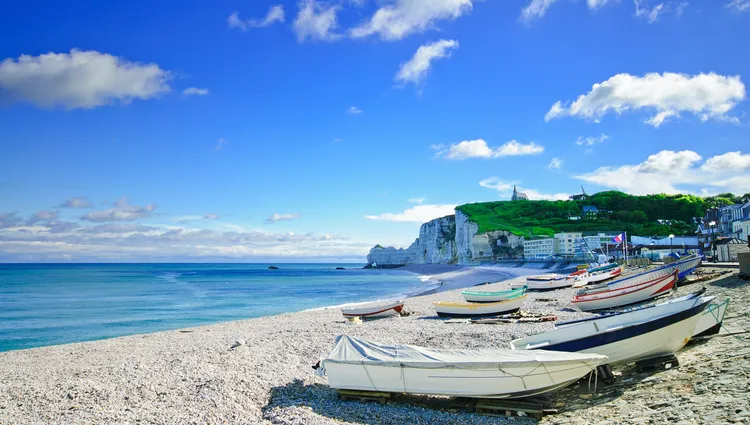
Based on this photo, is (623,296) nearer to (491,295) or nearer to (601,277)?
(491,295)

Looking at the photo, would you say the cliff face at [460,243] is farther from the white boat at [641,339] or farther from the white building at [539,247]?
the white boat at [641,339]

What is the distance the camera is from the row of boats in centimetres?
831

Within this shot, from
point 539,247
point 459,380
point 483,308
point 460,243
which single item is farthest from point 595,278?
point 460,243

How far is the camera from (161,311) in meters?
36.0

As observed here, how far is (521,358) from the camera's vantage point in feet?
28.1

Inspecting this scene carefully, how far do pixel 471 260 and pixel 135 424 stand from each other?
12342cm

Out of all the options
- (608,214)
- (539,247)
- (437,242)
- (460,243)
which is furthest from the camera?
(437,242)

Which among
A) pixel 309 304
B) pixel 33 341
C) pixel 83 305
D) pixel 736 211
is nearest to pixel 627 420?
pixel 33 341

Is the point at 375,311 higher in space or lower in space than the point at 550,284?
higher

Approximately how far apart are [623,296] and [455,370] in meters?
16.4

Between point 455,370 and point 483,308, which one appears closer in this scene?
point 455,370

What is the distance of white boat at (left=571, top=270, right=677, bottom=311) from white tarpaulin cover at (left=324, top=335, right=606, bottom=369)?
1415 centimetres

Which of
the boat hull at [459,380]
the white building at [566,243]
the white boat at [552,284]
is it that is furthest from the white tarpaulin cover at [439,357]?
the white building at [566,243]

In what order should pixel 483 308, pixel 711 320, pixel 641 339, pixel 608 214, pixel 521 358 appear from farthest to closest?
1. pixel 608 214
2. pixel 483 308
3. pixel 711 320
4. pixel 641 339
5. pixel 521 358
